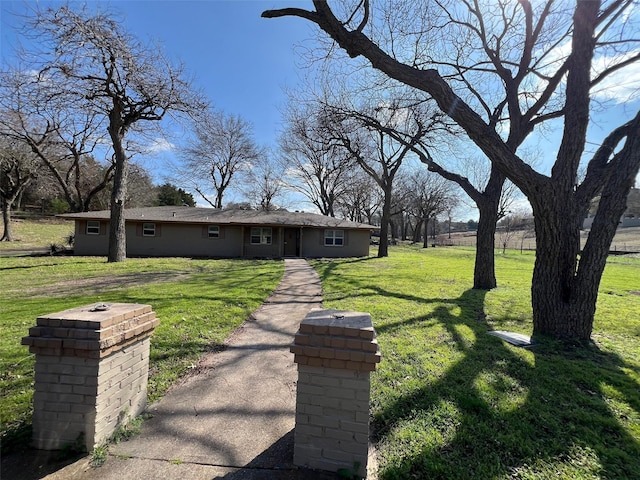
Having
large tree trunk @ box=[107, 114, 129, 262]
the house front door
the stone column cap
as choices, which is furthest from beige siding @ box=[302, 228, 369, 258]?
the stone column cap

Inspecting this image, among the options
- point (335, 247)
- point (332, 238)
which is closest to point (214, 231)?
point (332, 238)

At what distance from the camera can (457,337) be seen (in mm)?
4961

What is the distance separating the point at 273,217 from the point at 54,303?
15414 mm

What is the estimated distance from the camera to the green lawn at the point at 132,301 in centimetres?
310

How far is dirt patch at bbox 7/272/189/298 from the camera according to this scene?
7.46m

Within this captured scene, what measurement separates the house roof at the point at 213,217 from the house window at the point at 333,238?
1.96ft

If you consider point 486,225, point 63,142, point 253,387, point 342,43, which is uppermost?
point 63,142

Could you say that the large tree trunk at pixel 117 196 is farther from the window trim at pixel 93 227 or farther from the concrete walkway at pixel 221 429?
the concrete walkway at pixel 221 429

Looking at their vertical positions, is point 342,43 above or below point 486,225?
above

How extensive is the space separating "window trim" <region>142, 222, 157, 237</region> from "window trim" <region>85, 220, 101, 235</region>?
2.50 metres

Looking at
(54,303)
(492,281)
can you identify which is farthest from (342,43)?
(492,281)

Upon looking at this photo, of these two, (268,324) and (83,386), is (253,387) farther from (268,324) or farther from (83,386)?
(268,324)

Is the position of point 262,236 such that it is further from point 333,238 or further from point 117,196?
point 117,196

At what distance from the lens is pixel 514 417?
→ 2811 mm
